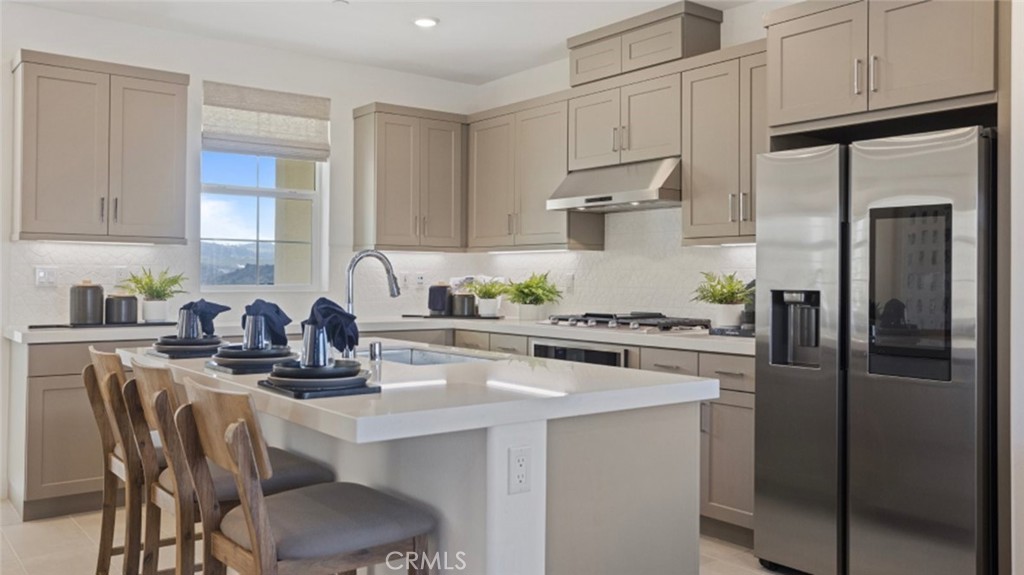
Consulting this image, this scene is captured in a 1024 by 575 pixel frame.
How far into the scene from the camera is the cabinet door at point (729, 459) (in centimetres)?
371

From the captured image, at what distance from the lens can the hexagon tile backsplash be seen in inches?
183

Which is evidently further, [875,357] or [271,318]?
[875,357]

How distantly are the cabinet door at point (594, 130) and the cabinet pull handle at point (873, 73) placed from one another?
5.58 ft

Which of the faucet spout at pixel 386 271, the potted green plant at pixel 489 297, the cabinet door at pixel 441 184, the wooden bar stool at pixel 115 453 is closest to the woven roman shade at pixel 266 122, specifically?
the cabinet door at pixel 441 184

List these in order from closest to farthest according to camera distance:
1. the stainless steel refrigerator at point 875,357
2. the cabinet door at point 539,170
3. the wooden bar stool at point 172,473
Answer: the wooden bar stool at point 172,473 → the stainless steel refrigerator at point 875,357 → the cabinet door at point 539,170

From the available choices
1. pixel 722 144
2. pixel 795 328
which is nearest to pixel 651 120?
pixel 722 144

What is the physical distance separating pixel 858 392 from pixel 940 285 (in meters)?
0.52

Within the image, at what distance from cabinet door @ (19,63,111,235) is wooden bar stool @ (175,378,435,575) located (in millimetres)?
3096

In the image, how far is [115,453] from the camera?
290cm

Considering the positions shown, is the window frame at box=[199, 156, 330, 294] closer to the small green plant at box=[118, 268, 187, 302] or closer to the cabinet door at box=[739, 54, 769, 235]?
the small green plant at box=[118, 268, 187, 302]

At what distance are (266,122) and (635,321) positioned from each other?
2.76 meters

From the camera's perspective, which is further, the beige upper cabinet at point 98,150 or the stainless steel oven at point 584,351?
the beige upper cabinet at point 98,150

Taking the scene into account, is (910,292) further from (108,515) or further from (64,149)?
(64,149)

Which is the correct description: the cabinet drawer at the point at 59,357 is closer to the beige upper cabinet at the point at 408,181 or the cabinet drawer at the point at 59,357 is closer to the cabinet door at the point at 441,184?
the beige upper cabinet at the point at 408,181
